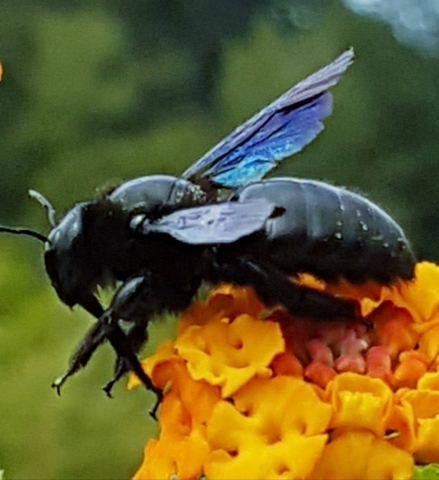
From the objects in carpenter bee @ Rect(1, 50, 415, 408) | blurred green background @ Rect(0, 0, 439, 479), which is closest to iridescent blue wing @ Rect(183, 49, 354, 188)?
carpenter bee @ Rect(1, 50, 415, 408)

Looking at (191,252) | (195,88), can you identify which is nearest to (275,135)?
(191,252)

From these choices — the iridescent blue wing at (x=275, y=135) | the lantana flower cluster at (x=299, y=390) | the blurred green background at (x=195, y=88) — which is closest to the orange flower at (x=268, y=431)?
the lantana flower cluster at (x=299, y=390)

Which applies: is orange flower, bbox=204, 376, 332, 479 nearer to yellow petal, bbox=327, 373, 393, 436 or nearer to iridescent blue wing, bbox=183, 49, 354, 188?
yellow petal, bbox=327, 373, 393, 436

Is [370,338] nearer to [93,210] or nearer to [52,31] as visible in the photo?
[93,210]

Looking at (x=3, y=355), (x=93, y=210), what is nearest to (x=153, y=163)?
(x=3, y=355)

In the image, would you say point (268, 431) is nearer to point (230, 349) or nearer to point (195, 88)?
point (230, 349)
